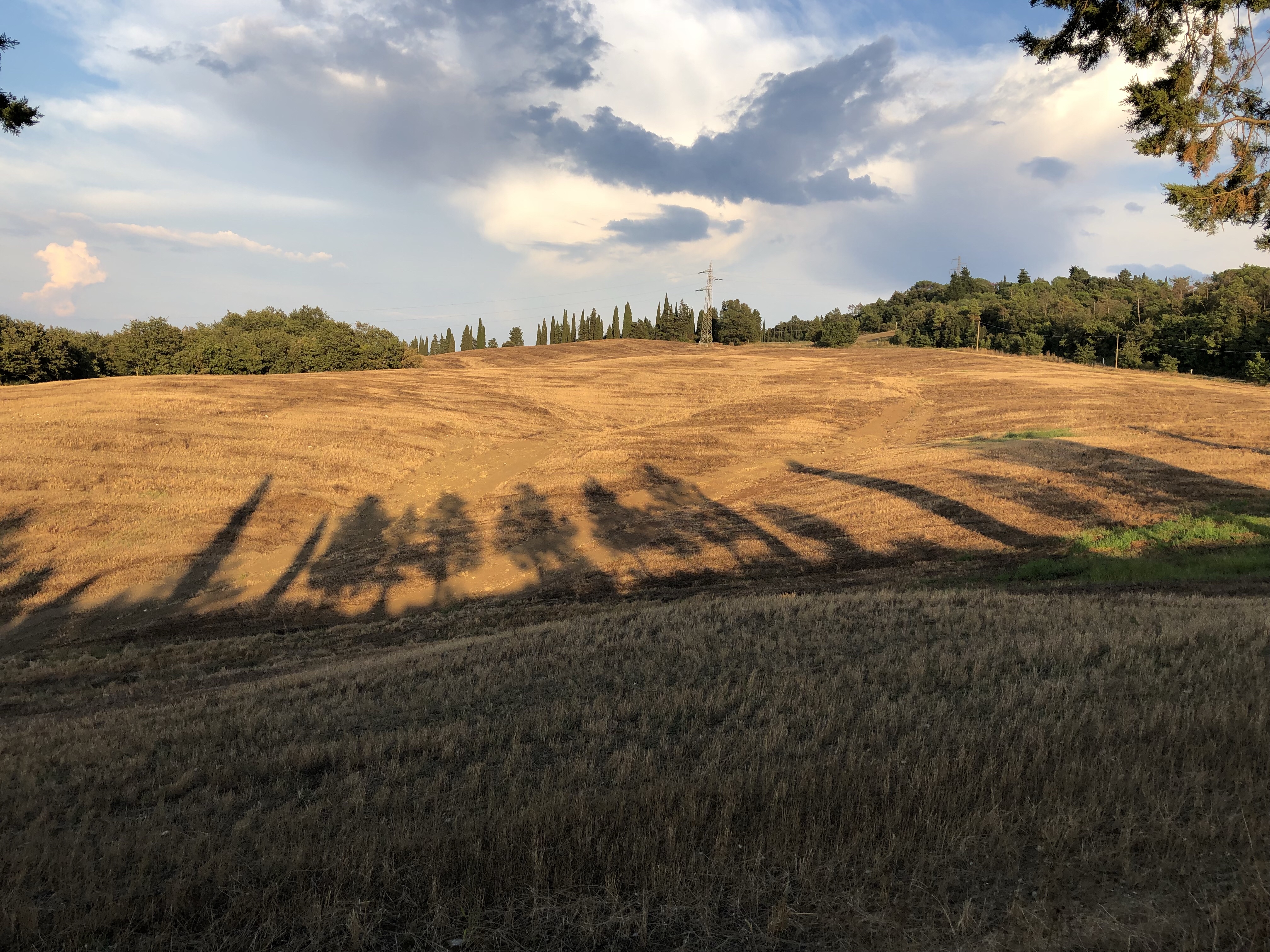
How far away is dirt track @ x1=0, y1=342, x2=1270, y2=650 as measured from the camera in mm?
25453

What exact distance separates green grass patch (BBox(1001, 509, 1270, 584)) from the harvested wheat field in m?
0.18

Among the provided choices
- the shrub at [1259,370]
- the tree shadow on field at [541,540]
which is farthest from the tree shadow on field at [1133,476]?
the shrub at [1259,370]

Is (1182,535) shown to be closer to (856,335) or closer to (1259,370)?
(1259,370)

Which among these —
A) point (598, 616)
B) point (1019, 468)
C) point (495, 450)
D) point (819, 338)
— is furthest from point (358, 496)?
point (819, 338)

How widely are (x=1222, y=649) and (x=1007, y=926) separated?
25.1 feet

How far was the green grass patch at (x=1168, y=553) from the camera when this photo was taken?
17750mm

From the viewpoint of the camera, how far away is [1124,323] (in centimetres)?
9844

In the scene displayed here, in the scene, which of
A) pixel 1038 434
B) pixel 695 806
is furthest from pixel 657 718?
pixel 1038 434

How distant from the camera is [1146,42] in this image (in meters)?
11.1

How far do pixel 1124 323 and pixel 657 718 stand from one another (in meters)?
115

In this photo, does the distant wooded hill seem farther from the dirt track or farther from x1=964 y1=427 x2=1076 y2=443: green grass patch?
x1=964 y1=427 x2=1076 y2=443: green grass patch

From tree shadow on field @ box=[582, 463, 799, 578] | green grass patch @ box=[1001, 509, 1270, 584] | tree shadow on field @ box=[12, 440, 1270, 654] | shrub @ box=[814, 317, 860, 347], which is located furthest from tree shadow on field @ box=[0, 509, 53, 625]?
shrub @ box=[814, 317, 860, 347]

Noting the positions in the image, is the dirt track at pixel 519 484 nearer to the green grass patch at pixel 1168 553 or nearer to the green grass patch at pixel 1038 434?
the green grass patch at pixel 1038 434

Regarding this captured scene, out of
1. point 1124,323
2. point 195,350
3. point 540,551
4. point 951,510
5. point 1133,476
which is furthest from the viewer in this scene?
point 1124,323
